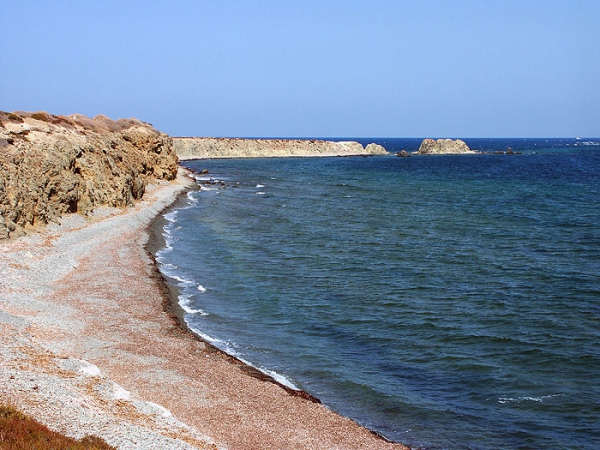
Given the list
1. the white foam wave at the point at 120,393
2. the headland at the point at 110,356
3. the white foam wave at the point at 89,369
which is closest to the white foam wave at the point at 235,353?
the headland at the point at 110,356

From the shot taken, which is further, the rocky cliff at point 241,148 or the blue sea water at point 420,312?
the rocky cliff at point 241,148

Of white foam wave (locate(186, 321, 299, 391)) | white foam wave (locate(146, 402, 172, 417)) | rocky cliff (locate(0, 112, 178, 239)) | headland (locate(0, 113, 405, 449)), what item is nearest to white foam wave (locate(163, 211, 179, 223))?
rocky cliff (locate(0, 112, 178, 239))

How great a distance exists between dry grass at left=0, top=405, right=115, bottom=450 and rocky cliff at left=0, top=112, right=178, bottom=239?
2206cm

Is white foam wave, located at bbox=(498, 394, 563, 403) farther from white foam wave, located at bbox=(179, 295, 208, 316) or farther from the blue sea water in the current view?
white foam wave, located at bbox=(179, 295, 208, 316)

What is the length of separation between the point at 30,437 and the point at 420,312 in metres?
17.0

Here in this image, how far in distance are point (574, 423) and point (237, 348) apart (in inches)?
440

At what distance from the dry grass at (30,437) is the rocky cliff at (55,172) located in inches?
869

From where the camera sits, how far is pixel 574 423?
15.1 metres

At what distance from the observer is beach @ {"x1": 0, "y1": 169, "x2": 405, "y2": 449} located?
13.2 m

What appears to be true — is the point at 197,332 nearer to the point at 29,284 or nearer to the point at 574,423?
the point at 29,284

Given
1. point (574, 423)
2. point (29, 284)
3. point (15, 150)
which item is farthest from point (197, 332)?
point (15, 150)

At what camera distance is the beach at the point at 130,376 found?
519 inches

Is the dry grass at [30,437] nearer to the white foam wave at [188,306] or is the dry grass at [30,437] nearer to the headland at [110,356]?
the headland at [110,356]

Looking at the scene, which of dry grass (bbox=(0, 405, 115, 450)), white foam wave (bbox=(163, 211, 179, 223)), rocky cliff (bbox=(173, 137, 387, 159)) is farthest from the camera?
rocky cliff (bbox=(173, 137, 387, 159))
